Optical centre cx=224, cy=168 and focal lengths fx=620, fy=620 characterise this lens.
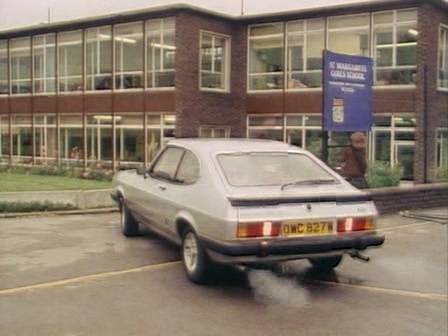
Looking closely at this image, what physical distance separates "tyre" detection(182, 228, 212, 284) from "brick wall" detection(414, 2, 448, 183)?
15.8 m

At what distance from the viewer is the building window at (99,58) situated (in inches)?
952

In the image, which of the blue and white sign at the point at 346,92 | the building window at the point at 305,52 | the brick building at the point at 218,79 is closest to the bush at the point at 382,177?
the blue and white sign at the point at 346,92

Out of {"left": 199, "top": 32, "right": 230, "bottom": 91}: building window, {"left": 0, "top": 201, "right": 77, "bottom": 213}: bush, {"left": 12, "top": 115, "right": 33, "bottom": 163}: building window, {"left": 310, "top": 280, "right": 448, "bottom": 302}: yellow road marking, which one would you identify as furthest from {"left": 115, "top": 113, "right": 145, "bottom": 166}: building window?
{"left": 310, "top": 280, "right": 448, "bottom": 302}: yellow road marking

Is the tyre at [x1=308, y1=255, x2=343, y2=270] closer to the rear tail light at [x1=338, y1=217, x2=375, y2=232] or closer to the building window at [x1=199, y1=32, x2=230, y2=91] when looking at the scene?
the rear tail light at [x1=338, y1=217, x2=375, y2=232]

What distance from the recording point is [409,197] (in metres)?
12.0

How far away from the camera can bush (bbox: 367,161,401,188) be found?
13.6 m

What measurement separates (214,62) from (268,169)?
18020 mm

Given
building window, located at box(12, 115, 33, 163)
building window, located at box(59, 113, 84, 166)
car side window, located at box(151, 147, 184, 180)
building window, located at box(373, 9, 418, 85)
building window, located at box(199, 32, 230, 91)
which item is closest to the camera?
car side window, located at box(151, 147, 184, 180)

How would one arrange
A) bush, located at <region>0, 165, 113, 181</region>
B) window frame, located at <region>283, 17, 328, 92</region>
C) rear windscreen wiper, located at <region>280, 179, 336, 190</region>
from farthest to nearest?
window frame, located at <region>283, 17, 328, 92</region> → bush, located at <region>0, 165, 113, 181</region> → rear windscreen wiper, located at <region>280, 179, 336, 190</region>

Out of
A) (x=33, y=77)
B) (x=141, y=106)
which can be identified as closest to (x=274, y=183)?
(x=141, y=106)

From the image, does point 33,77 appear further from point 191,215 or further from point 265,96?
point 191,215

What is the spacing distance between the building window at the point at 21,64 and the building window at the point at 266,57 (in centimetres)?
921

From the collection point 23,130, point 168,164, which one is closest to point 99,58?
point 23,130

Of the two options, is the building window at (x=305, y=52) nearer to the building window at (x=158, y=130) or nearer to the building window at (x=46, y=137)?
the building window at (x=158, y=130)
